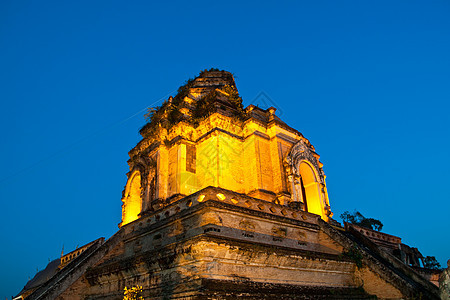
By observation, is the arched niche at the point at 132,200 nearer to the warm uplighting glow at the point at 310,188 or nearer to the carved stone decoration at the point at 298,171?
the carved stone decoration at the point at 298,171

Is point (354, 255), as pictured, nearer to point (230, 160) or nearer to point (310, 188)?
point (230, 160)

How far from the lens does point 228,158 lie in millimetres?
17766

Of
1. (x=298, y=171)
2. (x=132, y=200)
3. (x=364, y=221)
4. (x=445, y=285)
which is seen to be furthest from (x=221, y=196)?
(x=364, y=221)

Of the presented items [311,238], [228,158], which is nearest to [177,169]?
[228,158]

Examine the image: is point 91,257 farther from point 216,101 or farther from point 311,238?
point 216,101

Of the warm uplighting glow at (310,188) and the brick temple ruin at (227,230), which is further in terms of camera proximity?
the warm uplighting glow at (310,188)

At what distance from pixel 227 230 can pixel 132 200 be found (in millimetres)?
12386

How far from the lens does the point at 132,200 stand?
2114 cm

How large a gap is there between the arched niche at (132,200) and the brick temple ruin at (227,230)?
0.07 metres

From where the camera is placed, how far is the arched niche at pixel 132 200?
2073 cm

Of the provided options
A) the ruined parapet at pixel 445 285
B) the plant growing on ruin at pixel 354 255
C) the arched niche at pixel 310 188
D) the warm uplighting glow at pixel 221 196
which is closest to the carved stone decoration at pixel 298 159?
the arched niche at pixel 310 188

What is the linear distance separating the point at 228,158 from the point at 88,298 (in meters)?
8.95

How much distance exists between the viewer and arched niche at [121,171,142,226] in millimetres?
20734

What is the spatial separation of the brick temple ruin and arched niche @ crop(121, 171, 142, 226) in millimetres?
68
